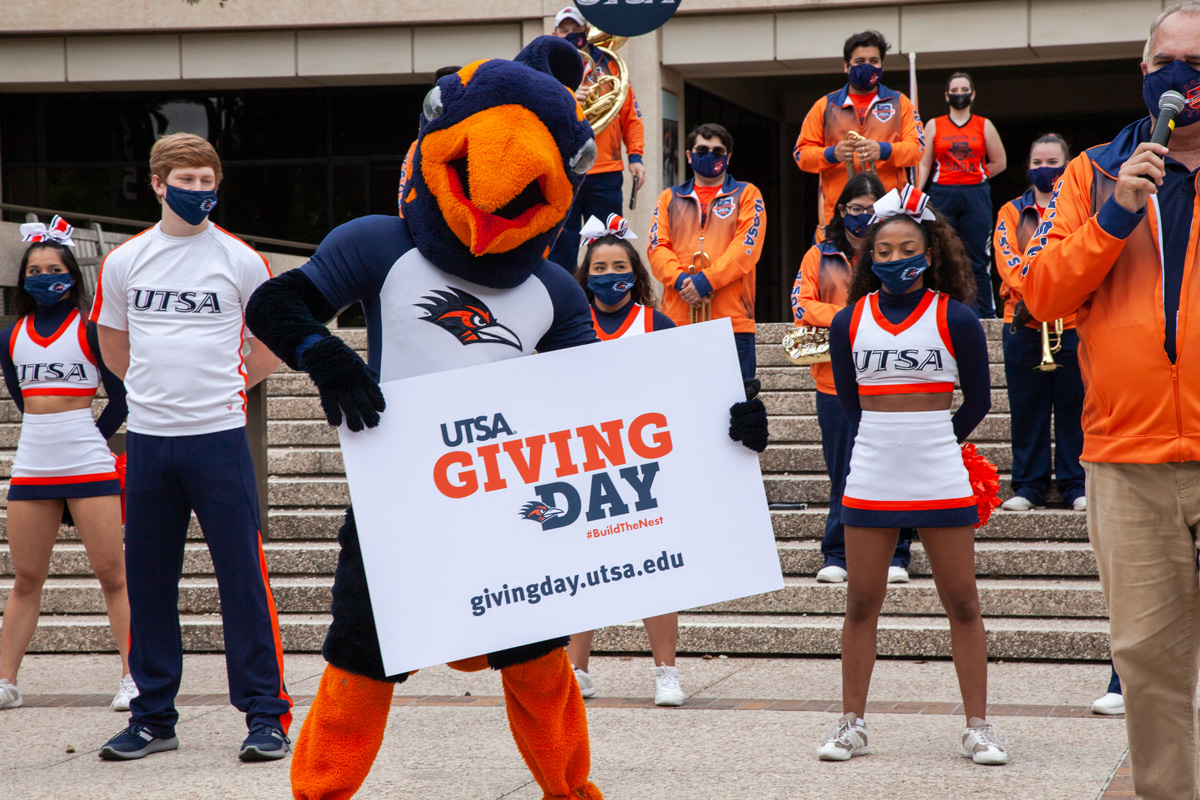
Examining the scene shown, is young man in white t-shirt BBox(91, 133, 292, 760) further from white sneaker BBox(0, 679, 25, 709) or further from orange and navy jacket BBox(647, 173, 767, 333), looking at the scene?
orange and navy jacket BBox(647, 173, 767, 333)

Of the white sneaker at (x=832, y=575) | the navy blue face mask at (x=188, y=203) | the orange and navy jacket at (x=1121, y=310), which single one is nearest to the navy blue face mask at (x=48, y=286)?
the navy blue face mask at (x=188, y=203)

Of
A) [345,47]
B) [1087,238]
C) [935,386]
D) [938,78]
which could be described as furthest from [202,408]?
[938,78]

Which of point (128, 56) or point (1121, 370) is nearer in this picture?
point (1121, 370)

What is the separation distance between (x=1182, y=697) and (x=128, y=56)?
17.4m

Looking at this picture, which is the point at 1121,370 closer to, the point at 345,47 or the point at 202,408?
the point at 202,408

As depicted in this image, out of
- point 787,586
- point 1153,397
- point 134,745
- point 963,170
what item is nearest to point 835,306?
point 787,586

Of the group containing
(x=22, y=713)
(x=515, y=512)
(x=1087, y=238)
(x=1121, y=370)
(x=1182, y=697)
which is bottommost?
(x=22, y=713)

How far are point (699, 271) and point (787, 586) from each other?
2.17m

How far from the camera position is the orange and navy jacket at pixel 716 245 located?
26.3 feet

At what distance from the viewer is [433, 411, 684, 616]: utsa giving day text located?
138 inches

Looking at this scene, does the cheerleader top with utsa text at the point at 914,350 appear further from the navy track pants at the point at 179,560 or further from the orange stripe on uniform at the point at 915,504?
the navy track pants at the point at 179,560

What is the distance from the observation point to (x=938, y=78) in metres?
18.8

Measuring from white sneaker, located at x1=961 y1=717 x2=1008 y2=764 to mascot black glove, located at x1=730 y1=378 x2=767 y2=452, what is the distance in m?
1.86

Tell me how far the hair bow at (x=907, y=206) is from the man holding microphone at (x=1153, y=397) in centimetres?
177
